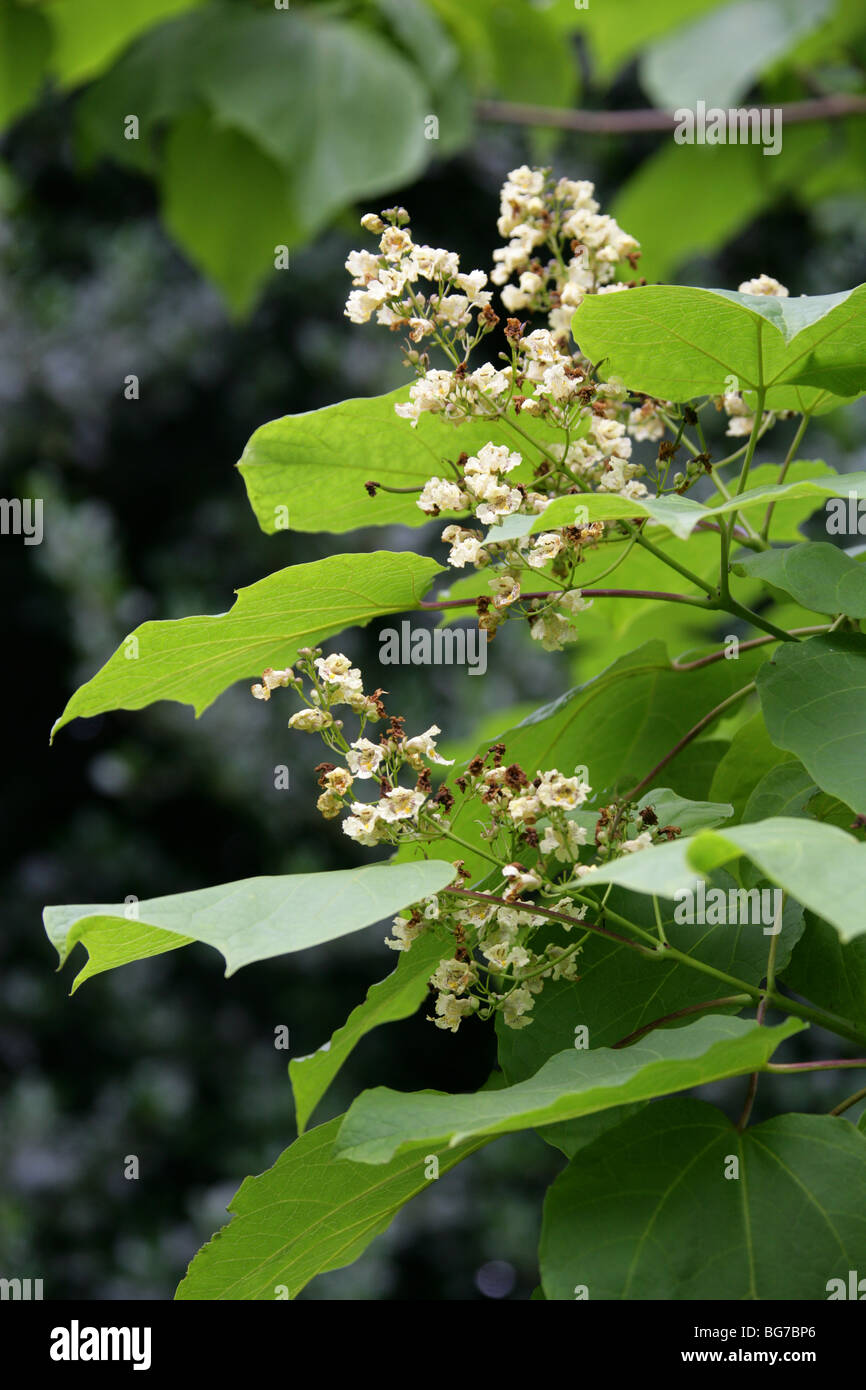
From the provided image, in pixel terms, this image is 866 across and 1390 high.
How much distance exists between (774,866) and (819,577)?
0.22m

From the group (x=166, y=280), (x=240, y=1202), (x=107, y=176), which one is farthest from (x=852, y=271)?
(x=240, y=1202)

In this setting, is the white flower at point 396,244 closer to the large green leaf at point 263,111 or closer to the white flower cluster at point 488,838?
the white flower cluster at point 488,838

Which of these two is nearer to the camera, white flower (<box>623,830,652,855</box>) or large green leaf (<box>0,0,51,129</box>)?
white flower (<box>623,830,652,855</box>)

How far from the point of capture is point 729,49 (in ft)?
5.67

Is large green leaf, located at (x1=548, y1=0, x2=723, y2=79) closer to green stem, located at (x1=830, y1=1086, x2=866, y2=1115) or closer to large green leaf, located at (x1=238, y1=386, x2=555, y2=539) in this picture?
Answer: large green leaf, located at (x1=238, y1=386, x2=555, y2=539)

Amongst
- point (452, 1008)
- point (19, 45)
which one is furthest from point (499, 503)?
point (19, 45)

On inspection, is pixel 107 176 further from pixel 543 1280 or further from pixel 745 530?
pixel 543 1280

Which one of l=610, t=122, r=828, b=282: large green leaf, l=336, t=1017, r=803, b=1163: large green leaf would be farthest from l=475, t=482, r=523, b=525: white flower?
l=610, t=122, r=828, b=282: large green leaf

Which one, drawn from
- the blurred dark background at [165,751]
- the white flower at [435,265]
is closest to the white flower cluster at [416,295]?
the white flower at [435,265]

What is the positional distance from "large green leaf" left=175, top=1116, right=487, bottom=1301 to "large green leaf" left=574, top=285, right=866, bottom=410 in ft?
1.21

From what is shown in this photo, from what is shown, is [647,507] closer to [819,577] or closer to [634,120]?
[819,577]

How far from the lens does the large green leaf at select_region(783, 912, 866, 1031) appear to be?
62 cm

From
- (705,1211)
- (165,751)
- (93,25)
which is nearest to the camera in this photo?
(705,1211)

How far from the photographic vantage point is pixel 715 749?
802mm
